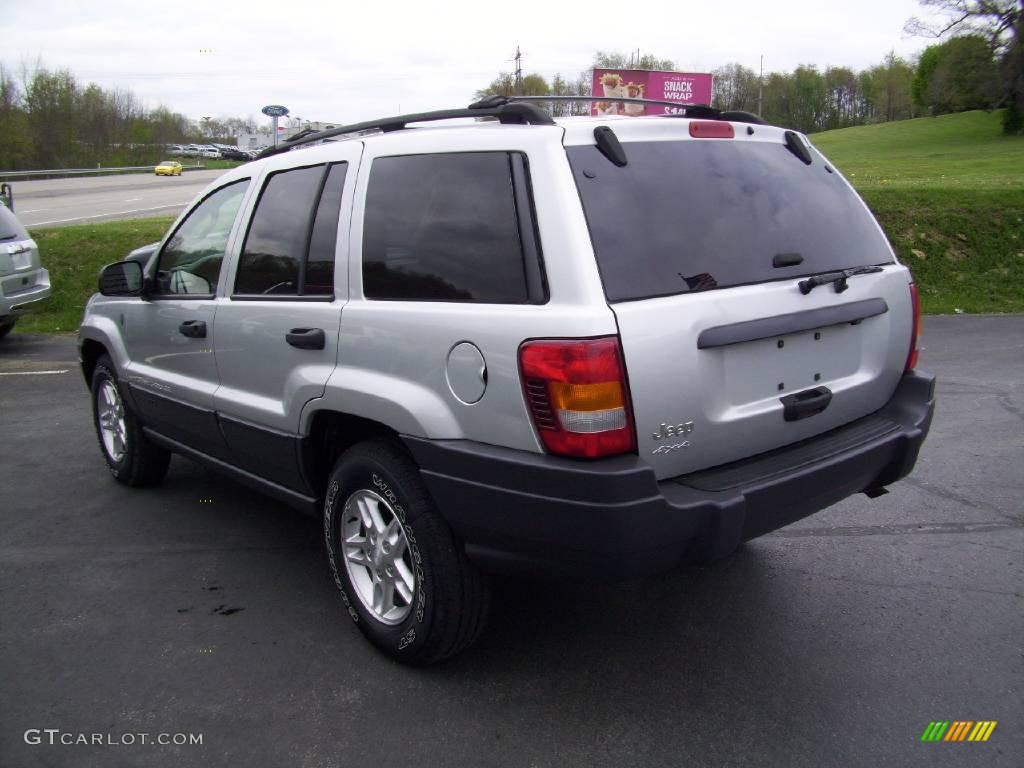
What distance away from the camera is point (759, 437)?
2.97m

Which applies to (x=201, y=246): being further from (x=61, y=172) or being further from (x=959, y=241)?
(x=61, y=172)

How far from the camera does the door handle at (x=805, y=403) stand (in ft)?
9.91

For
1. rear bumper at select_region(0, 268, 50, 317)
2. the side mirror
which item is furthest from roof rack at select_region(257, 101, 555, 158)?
rear bumper at select_region(0, 268, 50, 317)

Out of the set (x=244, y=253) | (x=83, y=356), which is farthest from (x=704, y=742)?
(x=83, y=356)

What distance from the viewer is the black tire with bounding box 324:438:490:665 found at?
9.70 ft

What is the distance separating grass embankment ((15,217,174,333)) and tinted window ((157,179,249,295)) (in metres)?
7.45

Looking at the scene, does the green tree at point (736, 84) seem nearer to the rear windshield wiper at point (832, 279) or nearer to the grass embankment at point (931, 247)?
the grass embankment at point (931, 247)

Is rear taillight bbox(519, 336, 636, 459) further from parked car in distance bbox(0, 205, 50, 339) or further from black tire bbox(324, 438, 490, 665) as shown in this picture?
parked car in distance bbox(0, 205, 50, 339)

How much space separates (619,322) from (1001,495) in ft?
10.9

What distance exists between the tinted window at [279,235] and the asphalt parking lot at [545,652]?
4.43 ft

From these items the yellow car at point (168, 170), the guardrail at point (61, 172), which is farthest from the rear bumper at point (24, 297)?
the yellow car at point (168, 170)

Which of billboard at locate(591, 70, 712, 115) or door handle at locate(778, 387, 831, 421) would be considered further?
billboard at locate(591, 70, 712, 115)

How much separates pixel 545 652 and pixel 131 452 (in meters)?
3.05

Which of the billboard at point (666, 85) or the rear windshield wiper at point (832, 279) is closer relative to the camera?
the rear windshield wiper at point (832, 279)
